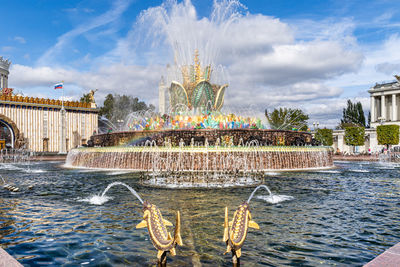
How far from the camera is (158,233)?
5637 mm

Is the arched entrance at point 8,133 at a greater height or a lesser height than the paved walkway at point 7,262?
greater

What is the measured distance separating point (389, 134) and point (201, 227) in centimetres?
6432

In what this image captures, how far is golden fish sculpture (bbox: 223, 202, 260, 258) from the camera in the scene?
5.51 m

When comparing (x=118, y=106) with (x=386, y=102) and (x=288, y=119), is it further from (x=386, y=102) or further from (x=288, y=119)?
(x=386, y=102)

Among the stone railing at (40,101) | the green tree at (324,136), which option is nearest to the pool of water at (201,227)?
the stone railing at (40,101)

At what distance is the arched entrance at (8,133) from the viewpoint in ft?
173

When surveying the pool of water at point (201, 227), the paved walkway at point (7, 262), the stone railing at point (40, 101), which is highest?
the stone railing at point (40, 101)

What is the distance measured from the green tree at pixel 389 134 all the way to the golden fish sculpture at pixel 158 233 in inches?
2621

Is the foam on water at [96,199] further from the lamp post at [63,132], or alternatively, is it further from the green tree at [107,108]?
the green tree at [107,108]

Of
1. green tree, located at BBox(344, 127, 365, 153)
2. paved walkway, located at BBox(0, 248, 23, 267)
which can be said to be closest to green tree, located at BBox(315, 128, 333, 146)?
green tree, located at BBox(344, 127, 365, 153)

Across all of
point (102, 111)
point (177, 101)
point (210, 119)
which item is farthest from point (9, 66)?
point (210, 119)

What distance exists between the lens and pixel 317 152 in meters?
27.0

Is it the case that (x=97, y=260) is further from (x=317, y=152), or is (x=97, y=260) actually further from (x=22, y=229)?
(x=317, y=152)

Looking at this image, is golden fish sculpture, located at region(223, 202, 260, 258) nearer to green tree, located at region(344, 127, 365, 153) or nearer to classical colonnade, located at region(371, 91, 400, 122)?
green tree, located at region(344, 127, 365, 153)
